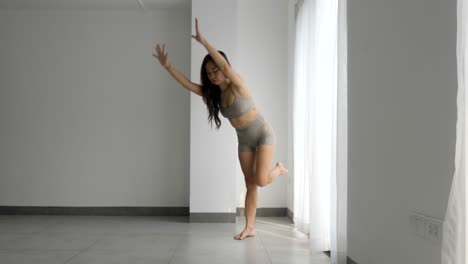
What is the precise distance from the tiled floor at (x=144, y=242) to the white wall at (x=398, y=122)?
83 centimetres

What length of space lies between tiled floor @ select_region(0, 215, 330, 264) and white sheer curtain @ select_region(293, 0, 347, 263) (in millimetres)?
239

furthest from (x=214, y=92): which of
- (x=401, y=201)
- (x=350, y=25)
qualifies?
(x=401, y=201)

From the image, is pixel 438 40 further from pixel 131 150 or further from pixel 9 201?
pixel 9 201

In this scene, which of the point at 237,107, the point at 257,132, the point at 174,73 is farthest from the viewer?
the point at 257,132

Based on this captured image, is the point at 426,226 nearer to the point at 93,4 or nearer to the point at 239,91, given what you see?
the point at 239,91

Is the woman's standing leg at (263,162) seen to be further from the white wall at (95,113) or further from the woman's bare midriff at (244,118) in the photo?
the white wall at (95,113)

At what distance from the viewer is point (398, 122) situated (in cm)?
238

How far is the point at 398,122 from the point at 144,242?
2.59 metres

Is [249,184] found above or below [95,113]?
below

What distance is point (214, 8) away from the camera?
545 cm

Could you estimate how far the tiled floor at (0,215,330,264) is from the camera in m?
3.39

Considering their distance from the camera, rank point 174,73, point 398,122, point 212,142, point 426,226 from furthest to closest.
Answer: point 212,142 < point 174,73 < point 398,122 < point 426,226

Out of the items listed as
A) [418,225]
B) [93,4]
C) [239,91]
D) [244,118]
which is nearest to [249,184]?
[244,118]

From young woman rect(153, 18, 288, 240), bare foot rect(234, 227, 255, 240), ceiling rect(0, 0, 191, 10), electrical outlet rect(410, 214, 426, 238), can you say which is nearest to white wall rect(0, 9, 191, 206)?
ceiling rect(0, 0, 191, 10)
